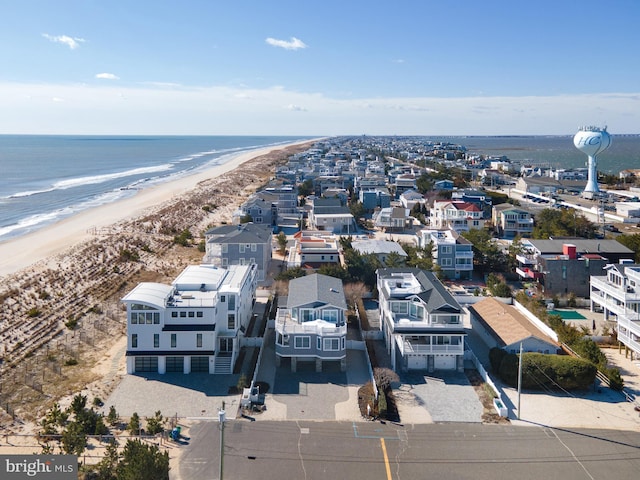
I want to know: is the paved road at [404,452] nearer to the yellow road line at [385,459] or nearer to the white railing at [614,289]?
the yellow road line at [385,459]

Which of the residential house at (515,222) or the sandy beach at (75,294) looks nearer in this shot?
the sandy beach at (75,294)

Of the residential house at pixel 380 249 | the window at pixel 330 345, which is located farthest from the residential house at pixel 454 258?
the window at pixel 330 345

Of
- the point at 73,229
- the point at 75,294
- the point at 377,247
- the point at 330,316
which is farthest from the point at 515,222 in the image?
the point at 73,229

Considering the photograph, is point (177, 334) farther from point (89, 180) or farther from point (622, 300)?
point (89, 180)

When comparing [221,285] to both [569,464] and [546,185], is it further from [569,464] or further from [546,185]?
[546,185]

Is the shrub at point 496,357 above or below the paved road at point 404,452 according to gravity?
above

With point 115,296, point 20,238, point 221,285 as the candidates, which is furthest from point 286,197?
point 221,285
